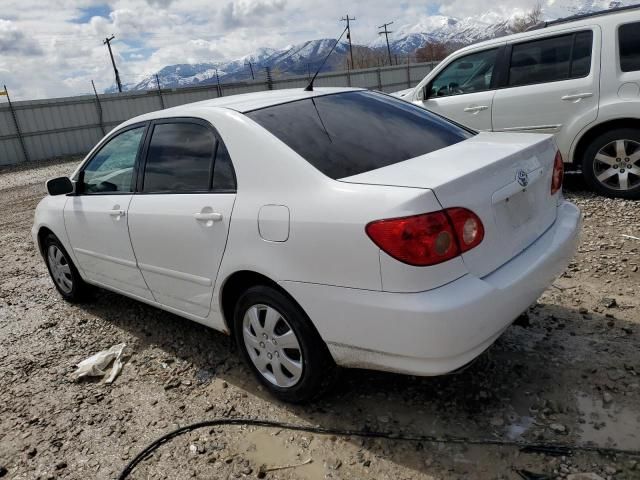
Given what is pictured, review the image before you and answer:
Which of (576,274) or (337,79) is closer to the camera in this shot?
(576,274)

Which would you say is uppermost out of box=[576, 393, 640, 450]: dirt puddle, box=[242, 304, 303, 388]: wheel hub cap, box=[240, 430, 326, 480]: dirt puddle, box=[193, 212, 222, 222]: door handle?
box=[193, 212, 222, 222]: door handle

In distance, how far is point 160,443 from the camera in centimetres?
267

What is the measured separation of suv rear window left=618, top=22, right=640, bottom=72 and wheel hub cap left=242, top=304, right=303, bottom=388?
4.63 metres

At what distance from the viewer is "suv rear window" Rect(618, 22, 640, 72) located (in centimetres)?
512

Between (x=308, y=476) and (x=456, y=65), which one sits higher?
(x=456, y=65)

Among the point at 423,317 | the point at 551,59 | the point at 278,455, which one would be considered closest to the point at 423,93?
the point at 551,59

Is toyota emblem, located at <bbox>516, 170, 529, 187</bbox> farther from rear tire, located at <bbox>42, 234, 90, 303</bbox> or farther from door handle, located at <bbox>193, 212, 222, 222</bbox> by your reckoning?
rear tire, located at <bbox>42, 234, 90, 303</bbox>

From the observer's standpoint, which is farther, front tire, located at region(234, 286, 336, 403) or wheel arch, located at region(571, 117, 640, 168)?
wheel arch, located at region(571, 117, 640, 168)

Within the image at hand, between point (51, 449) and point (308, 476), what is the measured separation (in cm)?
145

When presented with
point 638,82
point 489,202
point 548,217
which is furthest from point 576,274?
point 638,82

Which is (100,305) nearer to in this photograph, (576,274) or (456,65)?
(576,274)

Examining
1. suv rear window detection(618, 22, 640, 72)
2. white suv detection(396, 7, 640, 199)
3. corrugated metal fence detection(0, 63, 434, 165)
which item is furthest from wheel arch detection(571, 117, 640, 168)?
corrugated metal fence detection(0, 63, 434, 165)

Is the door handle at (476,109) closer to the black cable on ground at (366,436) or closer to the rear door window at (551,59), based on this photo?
the rear door window at (551,59)

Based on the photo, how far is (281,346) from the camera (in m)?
2.67
